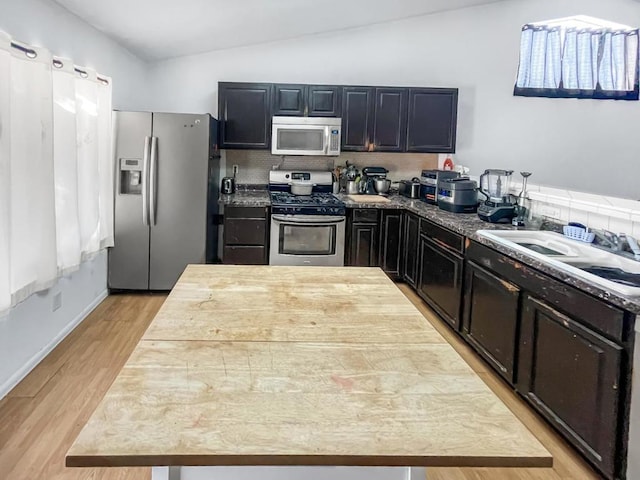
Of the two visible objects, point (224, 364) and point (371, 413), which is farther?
point (224, 364)

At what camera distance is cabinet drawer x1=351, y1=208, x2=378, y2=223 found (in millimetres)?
5125

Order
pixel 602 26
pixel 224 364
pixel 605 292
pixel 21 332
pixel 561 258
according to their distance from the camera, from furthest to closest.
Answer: pixel 602 26 < pixel 21 332 < pixel 561 258 < pixel 605 292 < pixel 224 364

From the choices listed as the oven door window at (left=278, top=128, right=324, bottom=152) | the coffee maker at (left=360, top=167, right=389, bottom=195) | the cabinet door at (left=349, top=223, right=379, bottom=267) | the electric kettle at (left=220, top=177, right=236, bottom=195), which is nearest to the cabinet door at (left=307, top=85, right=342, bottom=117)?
the oven door window at (left=278, top=128, right=324, bottom=152)

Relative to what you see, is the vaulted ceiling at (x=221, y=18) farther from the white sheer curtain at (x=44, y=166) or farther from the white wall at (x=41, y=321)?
the white wall at (x=41, y=321)

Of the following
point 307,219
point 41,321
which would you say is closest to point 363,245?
point 307,219

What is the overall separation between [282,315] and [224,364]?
0.42 m

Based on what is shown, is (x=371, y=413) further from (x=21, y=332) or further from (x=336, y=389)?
(x=21, y=332)

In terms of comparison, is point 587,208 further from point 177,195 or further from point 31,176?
point 177,195

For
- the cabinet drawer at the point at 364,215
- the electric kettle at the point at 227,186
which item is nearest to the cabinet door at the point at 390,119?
the cabinet drawer at the point at 364,215

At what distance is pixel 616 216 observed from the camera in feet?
9.27

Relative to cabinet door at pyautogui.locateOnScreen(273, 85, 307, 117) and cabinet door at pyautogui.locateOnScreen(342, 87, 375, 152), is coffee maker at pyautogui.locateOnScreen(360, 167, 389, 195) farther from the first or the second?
cabinet door at pyautogui.locateOnScreen(273, 85, 307, 117)

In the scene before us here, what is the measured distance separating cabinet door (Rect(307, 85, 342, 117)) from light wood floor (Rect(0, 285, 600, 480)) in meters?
2.47

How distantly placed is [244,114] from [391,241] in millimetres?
1981

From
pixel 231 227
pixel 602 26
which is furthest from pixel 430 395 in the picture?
pixel 602 26
